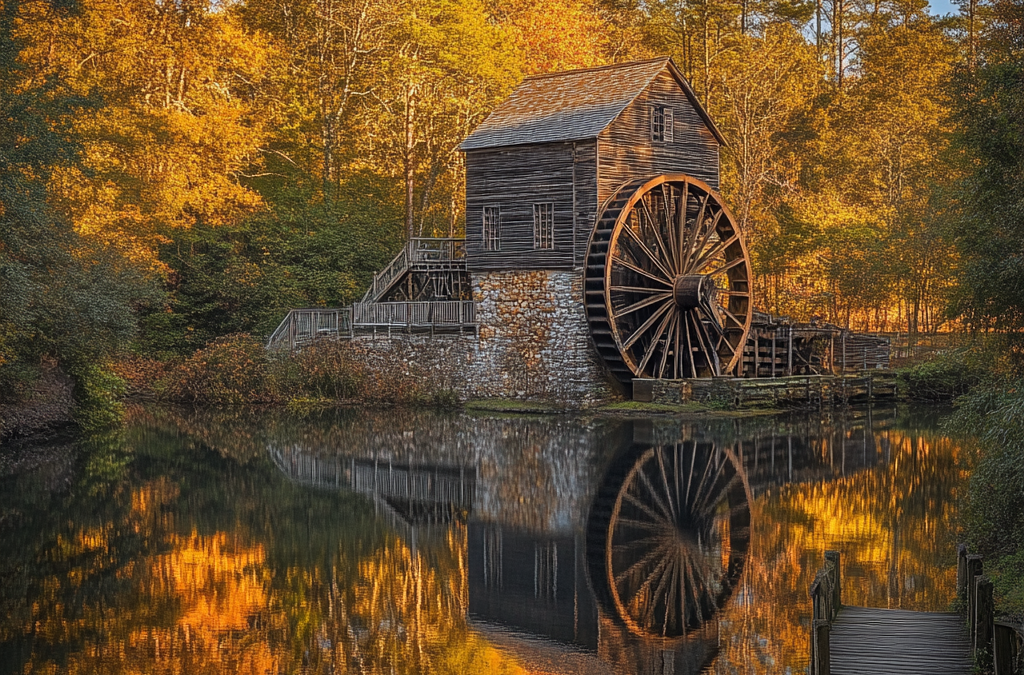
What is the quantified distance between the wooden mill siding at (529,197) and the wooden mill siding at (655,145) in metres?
0.57

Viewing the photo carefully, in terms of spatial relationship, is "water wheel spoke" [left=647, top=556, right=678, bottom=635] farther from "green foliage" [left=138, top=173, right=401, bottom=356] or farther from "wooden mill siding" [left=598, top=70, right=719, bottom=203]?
"green foliage" [left=138, top=173, right=401, bottom=356]

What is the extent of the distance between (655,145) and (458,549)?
783 inches

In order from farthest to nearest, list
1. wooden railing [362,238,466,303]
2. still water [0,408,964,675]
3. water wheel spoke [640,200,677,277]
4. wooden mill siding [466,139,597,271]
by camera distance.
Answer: wooden railing [362,238,466,303] < water wheel spoke [640,200,677,277] < wooden mill siding [466,139,597,271] < still water [0,408,964,675]

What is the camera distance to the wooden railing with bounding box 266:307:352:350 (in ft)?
116

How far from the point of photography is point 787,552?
47.5 feet

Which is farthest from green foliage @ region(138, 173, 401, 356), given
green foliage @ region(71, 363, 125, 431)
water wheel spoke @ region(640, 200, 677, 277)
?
water wheel spoke @ region(640, 200, 677, 277)

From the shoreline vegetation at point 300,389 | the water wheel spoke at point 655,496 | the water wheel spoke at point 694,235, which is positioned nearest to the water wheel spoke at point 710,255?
A: the water wheel spoke at point 694,235

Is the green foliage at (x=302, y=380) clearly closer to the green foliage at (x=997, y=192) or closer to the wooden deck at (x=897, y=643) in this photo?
the green foliage at (x=997, y=192)

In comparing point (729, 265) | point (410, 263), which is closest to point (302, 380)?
point (410, 263)

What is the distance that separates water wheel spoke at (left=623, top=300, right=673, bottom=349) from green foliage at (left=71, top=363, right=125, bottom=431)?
12.3 metres

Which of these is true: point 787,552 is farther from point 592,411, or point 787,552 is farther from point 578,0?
point 578,0

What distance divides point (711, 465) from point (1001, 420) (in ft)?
29.8

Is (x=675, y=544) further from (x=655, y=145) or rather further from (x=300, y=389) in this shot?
(x=300, y=389)

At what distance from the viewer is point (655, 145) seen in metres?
32.9
